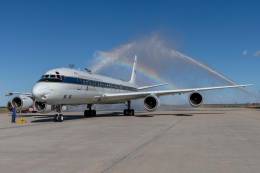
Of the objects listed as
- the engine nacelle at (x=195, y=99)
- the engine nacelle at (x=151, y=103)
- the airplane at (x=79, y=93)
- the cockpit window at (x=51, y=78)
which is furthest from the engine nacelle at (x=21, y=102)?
the engine nacelle at (x=195, y=99)

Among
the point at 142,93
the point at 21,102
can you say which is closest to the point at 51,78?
the point at 142,93

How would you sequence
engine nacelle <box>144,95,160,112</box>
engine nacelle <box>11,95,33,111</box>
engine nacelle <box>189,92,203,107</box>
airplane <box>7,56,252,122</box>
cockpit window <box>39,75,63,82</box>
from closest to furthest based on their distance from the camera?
airplane <box>7,56,252,122</box> → cockpit window <box>39,75,63,82</box> → engine nacelle <box>144,95,160,112</box> → engine nacelle <box>189,92,203,107</box> → engine nacelle <box>11,95,33,111</box>

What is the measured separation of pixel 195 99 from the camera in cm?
3572

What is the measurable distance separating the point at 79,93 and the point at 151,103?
7.17 metres

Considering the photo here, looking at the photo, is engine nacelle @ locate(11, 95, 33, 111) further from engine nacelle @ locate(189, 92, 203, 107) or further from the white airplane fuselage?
engine nacelle @ locate(189, 92, 203, 107)

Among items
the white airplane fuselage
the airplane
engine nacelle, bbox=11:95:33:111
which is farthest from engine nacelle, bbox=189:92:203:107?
engine nacelle, bbox=11:95:33:111

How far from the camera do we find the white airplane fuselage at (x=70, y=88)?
999 inches

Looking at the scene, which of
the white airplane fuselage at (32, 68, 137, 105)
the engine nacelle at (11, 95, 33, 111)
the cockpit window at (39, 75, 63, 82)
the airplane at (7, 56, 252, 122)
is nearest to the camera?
the white airplane fuselage at (32, 68, 137, 105)

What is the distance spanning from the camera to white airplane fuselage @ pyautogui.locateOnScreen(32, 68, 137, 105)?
25375 mm

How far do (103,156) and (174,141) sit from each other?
410 centimetres

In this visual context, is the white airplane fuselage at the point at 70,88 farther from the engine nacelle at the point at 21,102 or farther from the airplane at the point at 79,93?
the engine nacelle at the point at 21,102

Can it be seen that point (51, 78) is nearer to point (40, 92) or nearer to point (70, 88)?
point (70, 88)

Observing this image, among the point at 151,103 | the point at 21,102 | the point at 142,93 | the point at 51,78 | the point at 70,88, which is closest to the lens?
the point at 51,78

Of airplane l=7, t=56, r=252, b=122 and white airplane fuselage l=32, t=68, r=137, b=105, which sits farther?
airplane l=7, t=56, r=252, b=122
